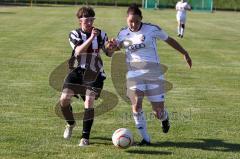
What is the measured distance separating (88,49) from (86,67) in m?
0.29

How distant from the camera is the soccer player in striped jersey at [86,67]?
27.6ft

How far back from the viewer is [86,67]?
8672mm

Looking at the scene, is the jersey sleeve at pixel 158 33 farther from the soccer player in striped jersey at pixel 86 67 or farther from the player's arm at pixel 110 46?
the soccer player in striped jersey at pixel 86 67

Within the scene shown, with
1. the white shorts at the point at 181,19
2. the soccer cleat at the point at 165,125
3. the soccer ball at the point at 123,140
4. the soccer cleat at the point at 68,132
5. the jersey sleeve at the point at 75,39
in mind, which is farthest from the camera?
the white shorts at the point at 181,19

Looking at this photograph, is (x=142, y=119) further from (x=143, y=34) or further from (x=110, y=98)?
(x=110, y=98)

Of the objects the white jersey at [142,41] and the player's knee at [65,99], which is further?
the player's knee at [65,99]

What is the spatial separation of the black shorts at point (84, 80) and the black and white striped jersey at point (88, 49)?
97mm

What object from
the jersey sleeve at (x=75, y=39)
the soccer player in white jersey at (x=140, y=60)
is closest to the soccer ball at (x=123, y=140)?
the soccer player in white jersey at (x=140, y=60)

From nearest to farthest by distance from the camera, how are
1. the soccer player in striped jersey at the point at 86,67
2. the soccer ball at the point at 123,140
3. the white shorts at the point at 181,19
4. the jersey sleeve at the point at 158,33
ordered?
the soccer ball at the point at 123,140
the soccer player in striped jersey at the point at 86,67
the jersey sleeve at the point at 158,33
the white shorts at the point at 181,19

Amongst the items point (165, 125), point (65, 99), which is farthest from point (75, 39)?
point (165, 125)

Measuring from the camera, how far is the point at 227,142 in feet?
29.3

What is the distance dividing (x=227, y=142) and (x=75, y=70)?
105 inches

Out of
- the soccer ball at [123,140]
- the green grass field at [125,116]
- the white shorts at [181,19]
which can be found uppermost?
the soccer ball at [123,140]

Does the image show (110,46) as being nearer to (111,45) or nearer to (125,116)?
(111,45)
